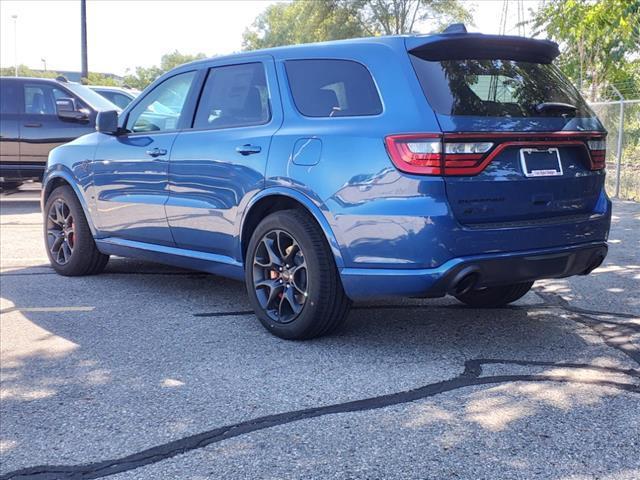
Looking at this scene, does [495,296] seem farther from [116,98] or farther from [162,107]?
[116,98]

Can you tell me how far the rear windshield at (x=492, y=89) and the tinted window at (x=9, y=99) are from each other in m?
10.3

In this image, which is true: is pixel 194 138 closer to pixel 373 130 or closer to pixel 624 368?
pixel 373 130

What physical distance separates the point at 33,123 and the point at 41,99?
17.1 inches

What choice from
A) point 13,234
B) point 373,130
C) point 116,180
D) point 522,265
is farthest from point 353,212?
point 13,234

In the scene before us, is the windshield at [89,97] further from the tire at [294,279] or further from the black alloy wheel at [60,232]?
the tire at [294,279]

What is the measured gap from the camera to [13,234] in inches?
396

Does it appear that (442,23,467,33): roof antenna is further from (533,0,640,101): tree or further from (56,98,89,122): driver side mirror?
(56,98,89,122): driver side mirror

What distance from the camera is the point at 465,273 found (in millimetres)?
4238

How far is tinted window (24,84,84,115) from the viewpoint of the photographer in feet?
43.1

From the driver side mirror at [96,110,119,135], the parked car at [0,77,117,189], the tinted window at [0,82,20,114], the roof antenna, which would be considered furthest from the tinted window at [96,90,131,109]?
the roof antenna

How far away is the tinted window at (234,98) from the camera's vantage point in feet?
17.5

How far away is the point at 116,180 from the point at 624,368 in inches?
160

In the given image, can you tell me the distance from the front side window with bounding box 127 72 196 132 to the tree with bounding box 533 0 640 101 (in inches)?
181

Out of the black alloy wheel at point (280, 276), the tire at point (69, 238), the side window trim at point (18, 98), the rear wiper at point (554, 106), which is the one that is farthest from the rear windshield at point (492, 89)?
the side window trim at point (18, 98)
